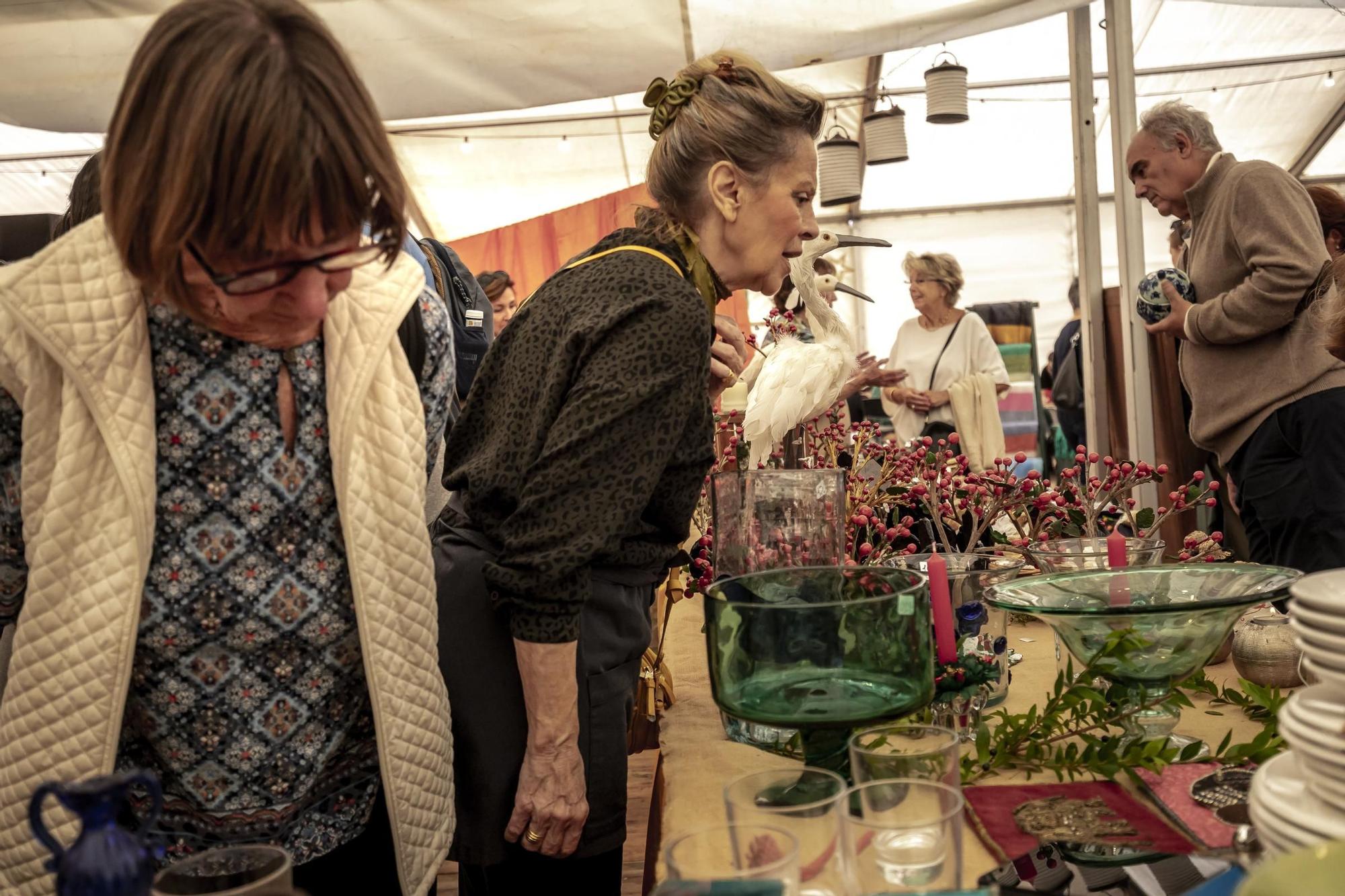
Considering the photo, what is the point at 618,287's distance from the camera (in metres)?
1.28

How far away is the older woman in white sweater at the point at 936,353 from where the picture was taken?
485 centimetres

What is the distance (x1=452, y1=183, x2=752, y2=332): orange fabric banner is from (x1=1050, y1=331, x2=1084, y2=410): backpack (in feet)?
5.97

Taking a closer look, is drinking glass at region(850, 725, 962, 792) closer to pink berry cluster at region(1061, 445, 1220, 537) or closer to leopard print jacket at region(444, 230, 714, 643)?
leopard print jacket at region(444, 230, 714, 643)

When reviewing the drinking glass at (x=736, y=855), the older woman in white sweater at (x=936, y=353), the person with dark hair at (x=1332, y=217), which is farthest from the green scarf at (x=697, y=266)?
the older woman in white sweater at (x=936, y=353)

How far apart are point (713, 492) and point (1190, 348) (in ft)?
6.86

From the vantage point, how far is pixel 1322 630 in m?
0.78

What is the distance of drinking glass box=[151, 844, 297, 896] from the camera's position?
0.77 meters

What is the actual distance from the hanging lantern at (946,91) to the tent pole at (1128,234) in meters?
1.79

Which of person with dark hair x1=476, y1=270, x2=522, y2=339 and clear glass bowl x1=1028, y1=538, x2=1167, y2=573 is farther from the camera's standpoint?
person with dark hair x1=476, y1=270, x2=522, y2=339

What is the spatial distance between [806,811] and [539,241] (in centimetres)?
638

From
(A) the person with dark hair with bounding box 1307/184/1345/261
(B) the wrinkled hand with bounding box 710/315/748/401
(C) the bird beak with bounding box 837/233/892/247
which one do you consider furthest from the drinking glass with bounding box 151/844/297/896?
(A) the person with dark hair with bounding box 1307/184/1345/261

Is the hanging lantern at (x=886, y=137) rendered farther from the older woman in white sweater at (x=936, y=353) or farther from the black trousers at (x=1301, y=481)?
the black trousers at (x=1301, y=481)

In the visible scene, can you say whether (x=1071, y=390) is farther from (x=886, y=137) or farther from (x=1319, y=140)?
(x=1319, y=140)

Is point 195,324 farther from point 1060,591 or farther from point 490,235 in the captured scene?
point 490,235
